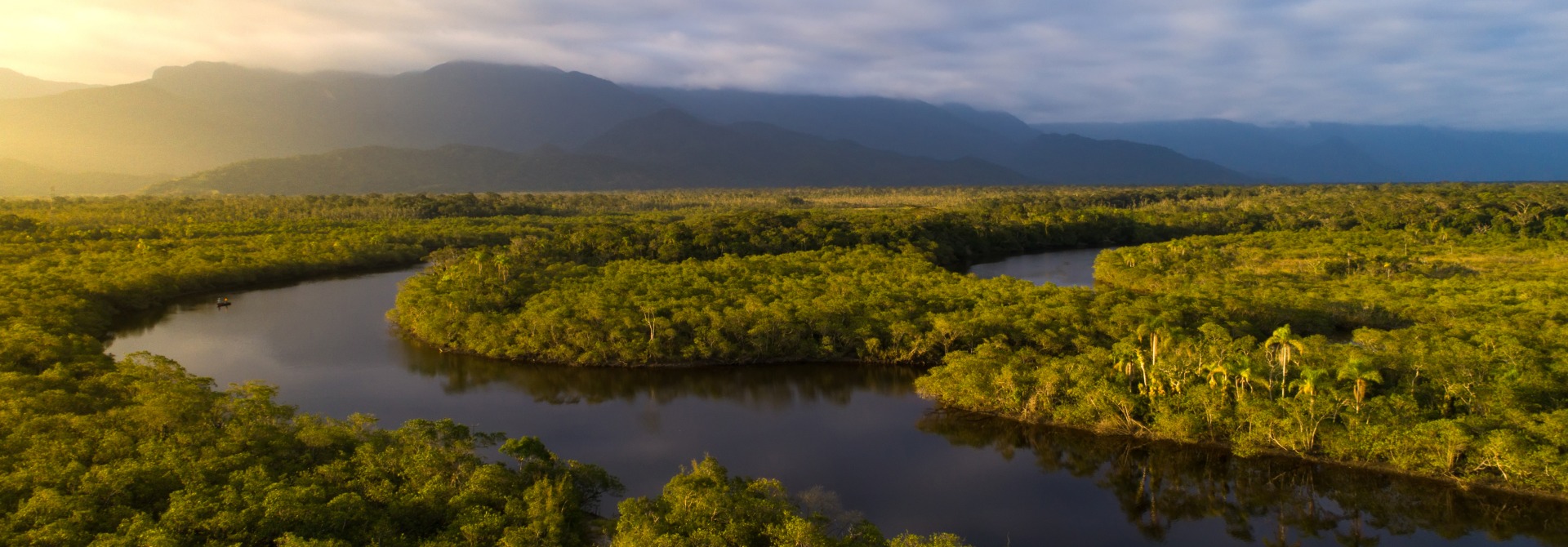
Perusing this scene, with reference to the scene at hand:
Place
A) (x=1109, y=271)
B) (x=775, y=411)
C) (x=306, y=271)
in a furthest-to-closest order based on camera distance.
Result: 1. (x=306, y=271)
2. (x=1109, y=271)
3. (x=775, y=411)

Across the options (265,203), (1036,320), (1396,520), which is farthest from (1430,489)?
(265,203)

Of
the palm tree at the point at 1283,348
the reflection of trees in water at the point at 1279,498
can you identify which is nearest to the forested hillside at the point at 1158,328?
the palm tree at the point at 1283,348

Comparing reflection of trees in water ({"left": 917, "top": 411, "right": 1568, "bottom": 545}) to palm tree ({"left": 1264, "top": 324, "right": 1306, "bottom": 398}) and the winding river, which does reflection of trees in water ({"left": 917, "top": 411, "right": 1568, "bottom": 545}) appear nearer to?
the winding river

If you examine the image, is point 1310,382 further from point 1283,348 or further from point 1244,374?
point 1244,374

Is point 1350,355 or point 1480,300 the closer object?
point 1350,355

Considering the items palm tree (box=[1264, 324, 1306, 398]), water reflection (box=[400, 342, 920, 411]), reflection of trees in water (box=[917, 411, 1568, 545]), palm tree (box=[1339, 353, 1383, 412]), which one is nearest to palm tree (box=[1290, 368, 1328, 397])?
palm tree (box=[1264, 324, 1306, 398])

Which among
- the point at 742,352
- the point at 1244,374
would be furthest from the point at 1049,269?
the point at 1244,374

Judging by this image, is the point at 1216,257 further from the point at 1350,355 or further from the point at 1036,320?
the point at 1350,355
